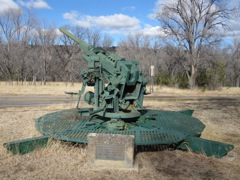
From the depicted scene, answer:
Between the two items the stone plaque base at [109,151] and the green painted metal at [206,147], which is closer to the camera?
the stone plaque base at [109,151]

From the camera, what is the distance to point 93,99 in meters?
6.41

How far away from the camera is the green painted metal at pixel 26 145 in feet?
16.3

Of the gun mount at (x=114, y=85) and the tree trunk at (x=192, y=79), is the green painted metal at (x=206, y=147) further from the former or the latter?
the tree trunk at (x=192, y=79)

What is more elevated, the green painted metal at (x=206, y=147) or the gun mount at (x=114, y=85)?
the gun mount at (x=114, y=85)

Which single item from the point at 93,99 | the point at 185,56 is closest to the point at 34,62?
the point at 185,56

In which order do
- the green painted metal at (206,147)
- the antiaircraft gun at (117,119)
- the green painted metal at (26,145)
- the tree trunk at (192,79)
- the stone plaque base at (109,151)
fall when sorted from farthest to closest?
the tree trunk at (192,79)
the antiaircraft gun at (117,119)
the green painted metal at (206,147)
the green painted metal at (26,145)
the stone plaque base at (109,151)

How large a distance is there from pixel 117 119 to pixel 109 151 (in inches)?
57.2

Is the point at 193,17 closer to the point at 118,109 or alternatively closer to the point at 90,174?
the point at 118,109

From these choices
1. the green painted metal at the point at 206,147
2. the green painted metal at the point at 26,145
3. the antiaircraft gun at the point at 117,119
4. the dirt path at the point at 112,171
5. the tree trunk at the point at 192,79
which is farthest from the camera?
the tree trunk at the point at 192,79

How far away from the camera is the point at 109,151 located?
4.46 meters

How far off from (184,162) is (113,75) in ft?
7.81

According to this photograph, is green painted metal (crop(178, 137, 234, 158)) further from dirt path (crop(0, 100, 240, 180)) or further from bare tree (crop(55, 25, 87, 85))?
bare tree (crop(55, 25, 87, 85))

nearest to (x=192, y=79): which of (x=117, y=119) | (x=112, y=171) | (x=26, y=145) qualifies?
(x=117, y=119)

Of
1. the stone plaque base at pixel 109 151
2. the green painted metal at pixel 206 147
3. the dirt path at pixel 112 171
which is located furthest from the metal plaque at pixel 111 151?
the green painted metal at pixel 206 147
